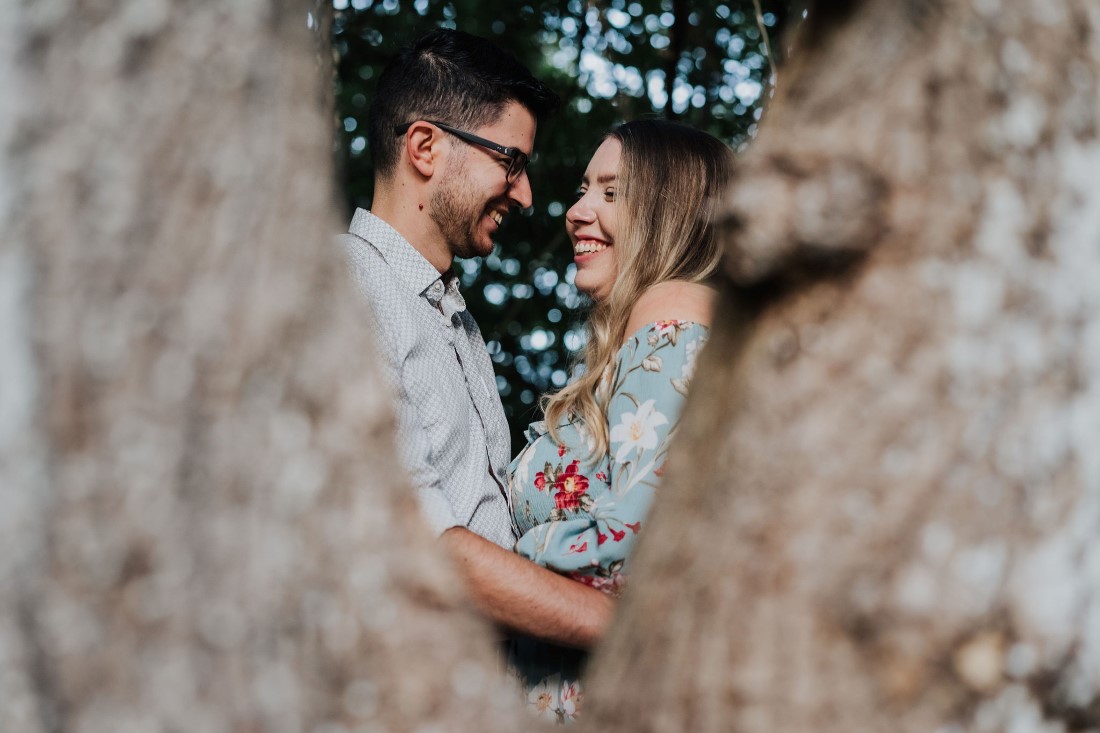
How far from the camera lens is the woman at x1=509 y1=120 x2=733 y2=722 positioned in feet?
8.30

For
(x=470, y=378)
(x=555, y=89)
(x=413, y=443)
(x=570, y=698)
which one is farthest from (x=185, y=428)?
(x=555, y=89)

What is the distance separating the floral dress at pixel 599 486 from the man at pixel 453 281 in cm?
9

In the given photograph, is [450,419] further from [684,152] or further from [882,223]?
[882,223]

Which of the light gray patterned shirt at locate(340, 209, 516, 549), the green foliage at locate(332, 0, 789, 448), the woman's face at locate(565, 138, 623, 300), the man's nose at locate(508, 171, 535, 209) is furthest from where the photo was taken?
the green foliage at locate(332, 0, 789, 448)

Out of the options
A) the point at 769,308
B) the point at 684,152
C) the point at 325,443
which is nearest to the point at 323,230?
the point at 325,443

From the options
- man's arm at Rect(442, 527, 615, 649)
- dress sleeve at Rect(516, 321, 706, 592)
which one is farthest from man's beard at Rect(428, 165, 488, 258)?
man's arm at Rect(442, 527, 615, 649)

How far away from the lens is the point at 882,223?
1.09m

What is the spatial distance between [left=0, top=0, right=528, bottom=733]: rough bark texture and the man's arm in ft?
4.25

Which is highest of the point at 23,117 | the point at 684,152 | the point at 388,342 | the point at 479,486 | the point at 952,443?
the point at 684,152

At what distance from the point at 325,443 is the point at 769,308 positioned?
515 mm

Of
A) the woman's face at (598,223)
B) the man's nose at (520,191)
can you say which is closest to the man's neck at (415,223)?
the man's nose at (520,191)

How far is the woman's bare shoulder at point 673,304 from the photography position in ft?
9.13

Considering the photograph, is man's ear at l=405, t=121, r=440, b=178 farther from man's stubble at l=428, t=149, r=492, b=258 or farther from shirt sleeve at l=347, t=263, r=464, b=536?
shirt sleeve at l=347, t=263, r=464, b=536

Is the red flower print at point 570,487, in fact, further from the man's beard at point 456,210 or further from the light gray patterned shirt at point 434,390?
the man's beard at point 456,210
